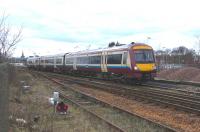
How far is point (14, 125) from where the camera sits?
989 cm

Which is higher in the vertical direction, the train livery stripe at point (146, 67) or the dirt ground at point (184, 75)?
the train livery stripe at point (146, 67)

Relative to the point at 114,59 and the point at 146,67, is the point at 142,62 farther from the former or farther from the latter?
the point at 114,59

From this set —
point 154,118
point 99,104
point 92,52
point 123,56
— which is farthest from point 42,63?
point 154,118

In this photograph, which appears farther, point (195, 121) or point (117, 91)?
point (117, 91)

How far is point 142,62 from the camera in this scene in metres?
26.2

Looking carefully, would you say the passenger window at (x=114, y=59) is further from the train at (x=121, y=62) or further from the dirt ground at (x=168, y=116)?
the dirt ground at (x=168, y=116)

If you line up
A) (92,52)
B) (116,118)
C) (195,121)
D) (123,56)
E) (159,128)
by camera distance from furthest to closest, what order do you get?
(92,52)
(123,56)
(116,118)
(195,121)
(159,128)

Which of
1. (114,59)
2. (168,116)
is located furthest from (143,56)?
(168,116)

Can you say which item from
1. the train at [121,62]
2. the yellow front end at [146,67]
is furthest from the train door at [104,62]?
the yellow front end at [146,67]

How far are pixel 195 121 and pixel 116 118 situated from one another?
2562 millimetres

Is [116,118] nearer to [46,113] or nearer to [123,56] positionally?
[46,113]

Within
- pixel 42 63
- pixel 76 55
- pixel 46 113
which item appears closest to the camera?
pixel 46 113

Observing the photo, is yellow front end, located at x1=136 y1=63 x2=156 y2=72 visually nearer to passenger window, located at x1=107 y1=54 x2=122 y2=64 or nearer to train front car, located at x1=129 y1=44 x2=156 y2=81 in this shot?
train front car, located at x1=129 y1=44 x2=156 y2=81

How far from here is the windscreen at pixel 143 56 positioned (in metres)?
26.2
